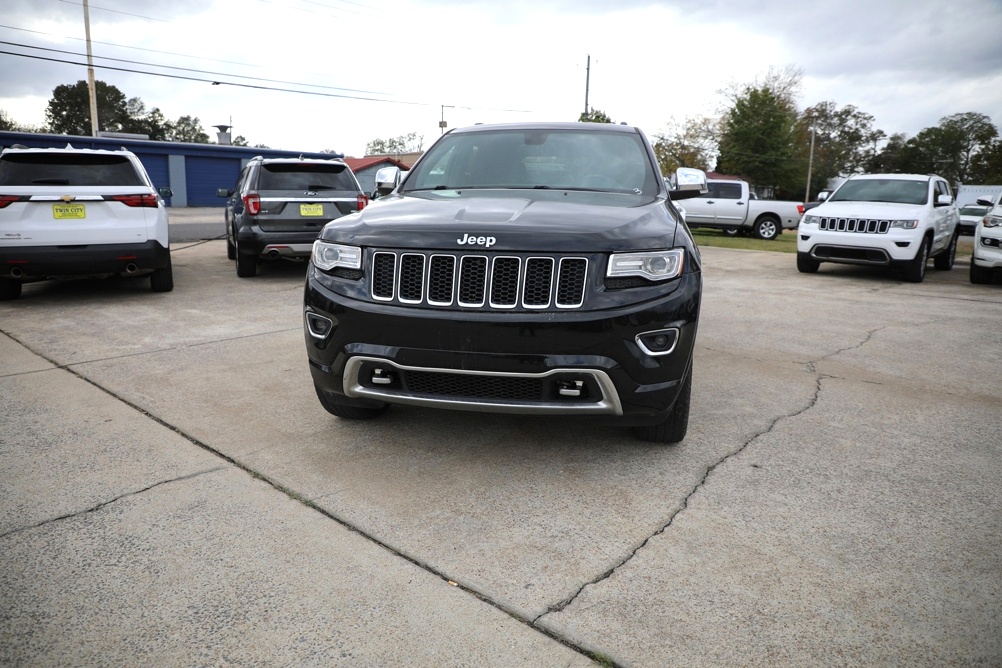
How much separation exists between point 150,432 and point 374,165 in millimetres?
57053

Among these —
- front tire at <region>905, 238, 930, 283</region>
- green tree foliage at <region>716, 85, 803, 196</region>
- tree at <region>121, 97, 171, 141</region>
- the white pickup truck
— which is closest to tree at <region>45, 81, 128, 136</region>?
tree at <region>121, 97, 171, 141</region>

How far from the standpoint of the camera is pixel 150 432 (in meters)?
3.70

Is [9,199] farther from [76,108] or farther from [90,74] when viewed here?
[76,108]

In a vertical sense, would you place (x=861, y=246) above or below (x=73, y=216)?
below

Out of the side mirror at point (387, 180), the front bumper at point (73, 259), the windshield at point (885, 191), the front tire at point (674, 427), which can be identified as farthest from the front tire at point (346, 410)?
the windshield at point (885, 191)

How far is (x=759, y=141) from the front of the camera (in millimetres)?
44750

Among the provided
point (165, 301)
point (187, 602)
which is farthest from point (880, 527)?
point (165, 301)

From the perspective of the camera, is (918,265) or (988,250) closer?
(988,250)

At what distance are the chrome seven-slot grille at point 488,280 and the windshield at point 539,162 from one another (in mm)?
1231

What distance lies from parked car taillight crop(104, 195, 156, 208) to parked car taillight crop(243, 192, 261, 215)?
4.59ft

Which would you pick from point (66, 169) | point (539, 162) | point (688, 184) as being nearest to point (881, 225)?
point (688, 184)

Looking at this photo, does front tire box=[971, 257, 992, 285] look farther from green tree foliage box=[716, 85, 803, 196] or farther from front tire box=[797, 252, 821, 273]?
green tree foliage box=[716, 85, 803, 196]

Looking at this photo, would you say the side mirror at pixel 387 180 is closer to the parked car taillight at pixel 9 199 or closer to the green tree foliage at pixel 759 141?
the parked car taillight at pixel 9 199

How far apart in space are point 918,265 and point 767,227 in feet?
41.6
